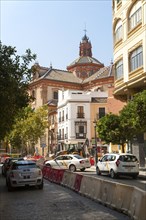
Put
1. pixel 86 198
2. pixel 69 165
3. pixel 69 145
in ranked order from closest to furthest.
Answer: pixel 86 198 < pixel 69 165 < pixel 69 145

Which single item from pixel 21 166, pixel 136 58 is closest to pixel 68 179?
pixel 21 166

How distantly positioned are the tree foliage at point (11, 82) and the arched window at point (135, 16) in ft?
49.4

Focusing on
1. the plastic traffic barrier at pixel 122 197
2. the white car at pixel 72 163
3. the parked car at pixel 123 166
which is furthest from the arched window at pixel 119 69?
the plastic traffic barrier at pixel 122 197

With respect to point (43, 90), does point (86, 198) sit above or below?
below

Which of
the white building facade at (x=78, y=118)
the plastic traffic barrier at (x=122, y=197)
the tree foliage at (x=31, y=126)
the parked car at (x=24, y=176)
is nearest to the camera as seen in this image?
the plastic traffic barrier at (x=122, y=197)

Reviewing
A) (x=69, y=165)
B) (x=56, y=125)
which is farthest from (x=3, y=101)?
(x=56, y=125)

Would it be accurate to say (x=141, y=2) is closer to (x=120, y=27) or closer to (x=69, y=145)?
(x=120, y=27)

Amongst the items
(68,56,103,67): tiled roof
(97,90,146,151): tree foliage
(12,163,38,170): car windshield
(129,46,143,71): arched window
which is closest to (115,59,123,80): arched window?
(129,46,143,71): arched window

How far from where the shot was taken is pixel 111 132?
30.6m

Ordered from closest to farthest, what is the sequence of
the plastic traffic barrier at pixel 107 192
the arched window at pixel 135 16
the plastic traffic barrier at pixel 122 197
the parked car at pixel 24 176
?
the plastic traffic barrier at pixel 122 197, the plastic traffic barrier at pixel 107 192, the parked car at pixel 24 176, the arched window at pixel 135 16

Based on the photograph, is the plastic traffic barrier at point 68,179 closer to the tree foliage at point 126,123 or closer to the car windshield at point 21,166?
the car windshield at point 21,166

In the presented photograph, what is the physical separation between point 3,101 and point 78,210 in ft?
28.3

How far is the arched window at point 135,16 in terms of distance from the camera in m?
31.5

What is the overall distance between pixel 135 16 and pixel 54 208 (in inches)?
965
